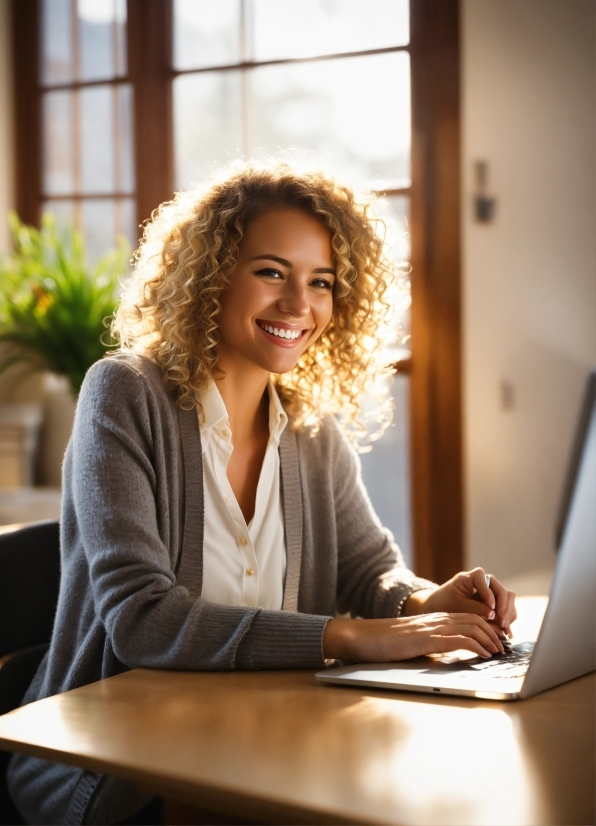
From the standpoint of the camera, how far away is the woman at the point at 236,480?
131 centimetres

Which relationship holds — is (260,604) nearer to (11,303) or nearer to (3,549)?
(3,549)

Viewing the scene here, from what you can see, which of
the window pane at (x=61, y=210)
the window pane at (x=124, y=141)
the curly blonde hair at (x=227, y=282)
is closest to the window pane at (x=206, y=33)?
the window pane at (x=124, y=141)

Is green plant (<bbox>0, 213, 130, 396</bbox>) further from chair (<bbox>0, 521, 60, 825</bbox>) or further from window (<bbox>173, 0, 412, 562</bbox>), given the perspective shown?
chair (<bbox>0, 521, 60, 825</bbox>)

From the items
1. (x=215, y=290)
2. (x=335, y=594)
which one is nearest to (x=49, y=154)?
(x=215, y=290)

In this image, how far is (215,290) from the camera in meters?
1.70

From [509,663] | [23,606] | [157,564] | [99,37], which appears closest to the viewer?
[509,663]

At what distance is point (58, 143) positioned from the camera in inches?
159

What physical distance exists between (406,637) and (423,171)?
2.40m

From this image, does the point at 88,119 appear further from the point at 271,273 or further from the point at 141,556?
the point at 141,556

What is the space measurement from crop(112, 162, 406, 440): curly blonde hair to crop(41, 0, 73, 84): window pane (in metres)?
2.41

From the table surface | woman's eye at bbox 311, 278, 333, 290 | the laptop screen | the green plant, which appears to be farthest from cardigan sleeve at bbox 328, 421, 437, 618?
the green plant

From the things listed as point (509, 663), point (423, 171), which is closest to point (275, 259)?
point (509, 663)

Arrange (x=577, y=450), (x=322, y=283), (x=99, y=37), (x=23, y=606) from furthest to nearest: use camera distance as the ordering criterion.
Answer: (x=99, y=37) < (x=322, y=283) < (x=23, y=606) < (x=577, y=450)

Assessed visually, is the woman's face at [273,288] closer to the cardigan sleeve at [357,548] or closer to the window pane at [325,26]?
the cardigan sleeve at [357,548]
